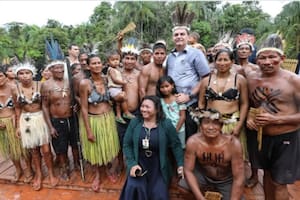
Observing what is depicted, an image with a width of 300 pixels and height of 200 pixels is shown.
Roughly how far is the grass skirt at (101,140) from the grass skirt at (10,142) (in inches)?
33.1

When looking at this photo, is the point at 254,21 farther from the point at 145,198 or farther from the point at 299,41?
the point at 145,198

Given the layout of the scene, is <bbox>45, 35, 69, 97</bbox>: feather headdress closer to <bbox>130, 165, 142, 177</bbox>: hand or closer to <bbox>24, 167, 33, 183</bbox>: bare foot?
Answer: <bbox>24, 167, 33, 183</bbox>: bare foot

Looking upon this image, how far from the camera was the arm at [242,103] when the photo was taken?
2.83 meters

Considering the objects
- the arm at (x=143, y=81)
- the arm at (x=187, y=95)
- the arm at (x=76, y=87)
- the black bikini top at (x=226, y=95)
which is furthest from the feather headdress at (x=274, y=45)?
the arm at (x=76, y=87)

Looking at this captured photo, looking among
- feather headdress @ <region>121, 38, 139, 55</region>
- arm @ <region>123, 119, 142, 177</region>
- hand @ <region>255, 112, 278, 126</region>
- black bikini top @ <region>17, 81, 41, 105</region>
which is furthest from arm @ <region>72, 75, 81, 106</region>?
hand @ <region>255, 112, 278, 126</region>

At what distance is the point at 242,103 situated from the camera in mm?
2881

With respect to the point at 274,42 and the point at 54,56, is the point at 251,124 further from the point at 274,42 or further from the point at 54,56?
the point at 54,56

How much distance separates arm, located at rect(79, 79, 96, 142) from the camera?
10.8 ft

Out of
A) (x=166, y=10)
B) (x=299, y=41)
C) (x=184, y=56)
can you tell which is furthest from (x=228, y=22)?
(x=184, y=56)

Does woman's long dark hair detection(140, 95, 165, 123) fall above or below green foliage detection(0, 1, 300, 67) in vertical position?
below

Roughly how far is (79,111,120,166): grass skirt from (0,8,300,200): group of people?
0.01 metres

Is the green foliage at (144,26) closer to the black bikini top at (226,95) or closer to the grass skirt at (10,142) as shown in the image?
the grass skirt at (10,142)

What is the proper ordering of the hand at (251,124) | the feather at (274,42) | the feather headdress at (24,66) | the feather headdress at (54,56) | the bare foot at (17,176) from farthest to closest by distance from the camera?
1. the bare foot at (17,176)
2. the feather headdress at (54,56)
3. the feather headdress at (24,66)
4. the hand at (251,124)
5. the feather at (274,42)

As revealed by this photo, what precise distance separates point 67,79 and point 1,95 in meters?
0.82
